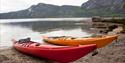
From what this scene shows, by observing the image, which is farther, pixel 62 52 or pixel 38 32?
pixel 38 32

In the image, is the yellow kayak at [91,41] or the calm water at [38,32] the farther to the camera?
the calm water at [38,32]

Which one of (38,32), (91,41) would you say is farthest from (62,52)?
(38,32)

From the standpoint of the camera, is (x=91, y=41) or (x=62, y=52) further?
(x=91, y=41)

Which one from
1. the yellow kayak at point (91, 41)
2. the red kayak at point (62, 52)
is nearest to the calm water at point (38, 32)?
the yellow kayak at point (91, 41)

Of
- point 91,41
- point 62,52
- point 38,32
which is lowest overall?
point 38,32

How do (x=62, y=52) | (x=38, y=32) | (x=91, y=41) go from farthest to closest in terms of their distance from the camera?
(x=38, y=32) → (x=91, y=41) → (x=62, y=52)

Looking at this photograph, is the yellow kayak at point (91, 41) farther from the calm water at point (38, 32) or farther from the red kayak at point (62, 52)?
the calm water at point (38, 32)

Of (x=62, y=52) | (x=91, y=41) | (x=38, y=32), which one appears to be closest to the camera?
(x=62, y=52)

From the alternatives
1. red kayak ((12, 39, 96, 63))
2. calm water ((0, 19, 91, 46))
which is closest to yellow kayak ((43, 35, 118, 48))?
red kayak ((12, 39, 96, 63))

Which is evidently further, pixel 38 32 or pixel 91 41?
pixel 38 32

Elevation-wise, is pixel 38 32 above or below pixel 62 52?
below

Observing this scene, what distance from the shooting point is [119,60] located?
12.2 metres

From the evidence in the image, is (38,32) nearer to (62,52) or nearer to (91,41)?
(91,41)

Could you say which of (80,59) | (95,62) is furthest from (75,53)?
(95,62)
